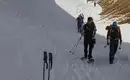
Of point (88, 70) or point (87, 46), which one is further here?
point (87, 46)

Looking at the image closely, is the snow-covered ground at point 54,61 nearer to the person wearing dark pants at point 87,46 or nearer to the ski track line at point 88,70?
the ski track line at point 88,70

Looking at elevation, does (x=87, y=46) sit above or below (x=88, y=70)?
above

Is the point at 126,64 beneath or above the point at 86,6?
beneath

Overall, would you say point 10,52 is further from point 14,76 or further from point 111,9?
point 111,9

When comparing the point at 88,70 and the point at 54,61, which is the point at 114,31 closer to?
the point at 88,70

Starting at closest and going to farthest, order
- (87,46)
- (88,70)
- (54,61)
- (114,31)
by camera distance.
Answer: (88,70), (114,31), (87,46), (54,61)

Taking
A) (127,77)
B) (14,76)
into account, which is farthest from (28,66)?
(127,77)

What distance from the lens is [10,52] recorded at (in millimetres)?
17719

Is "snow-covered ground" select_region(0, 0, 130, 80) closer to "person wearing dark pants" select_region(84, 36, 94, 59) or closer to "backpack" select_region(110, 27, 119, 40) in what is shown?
"person wearing dark pants" select_region(84, 36, 94, 59)

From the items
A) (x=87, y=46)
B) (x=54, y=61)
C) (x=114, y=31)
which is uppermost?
(x=114, y=31)

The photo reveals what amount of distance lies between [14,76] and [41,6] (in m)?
34.1

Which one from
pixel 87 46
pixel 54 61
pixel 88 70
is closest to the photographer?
pixel 88 70

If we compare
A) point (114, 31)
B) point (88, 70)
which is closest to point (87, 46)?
point (114, 31)

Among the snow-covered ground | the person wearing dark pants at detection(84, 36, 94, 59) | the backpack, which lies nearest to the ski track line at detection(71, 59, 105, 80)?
the snow-covered ground
